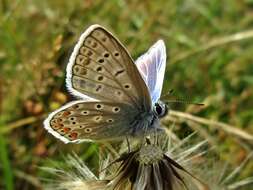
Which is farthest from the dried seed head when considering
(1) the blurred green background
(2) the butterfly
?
(1) the blurred green background

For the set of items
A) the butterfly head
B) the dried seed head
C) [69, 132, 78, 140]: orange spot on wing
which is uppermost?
[69, 132, 78, 140]: orange spot on wing

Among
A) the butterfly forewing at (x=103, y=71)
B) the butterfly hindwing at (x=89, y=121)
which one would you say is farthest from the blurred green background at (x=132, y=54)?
the butterfly forewing at (x=103, y=71)

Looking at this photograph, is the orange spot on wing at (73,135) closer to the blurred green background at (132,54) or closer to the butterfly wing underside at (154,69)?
the butterfly wing underside at (154,69)

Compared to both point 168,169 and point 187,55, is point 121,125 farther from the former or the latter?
point 187,55

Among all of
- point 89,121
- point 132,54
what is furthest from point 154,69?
point 132,54

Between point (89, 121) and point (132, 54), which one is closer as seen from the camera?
point (89, 121)

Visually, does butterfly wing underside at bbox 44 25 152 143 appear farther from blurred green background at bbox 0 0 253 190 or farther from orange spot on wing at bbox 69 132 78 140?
blurred green background at bbox 0 0 253 190

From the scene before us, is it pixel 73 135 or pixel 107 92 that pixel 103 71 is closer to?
pixel 107 92
